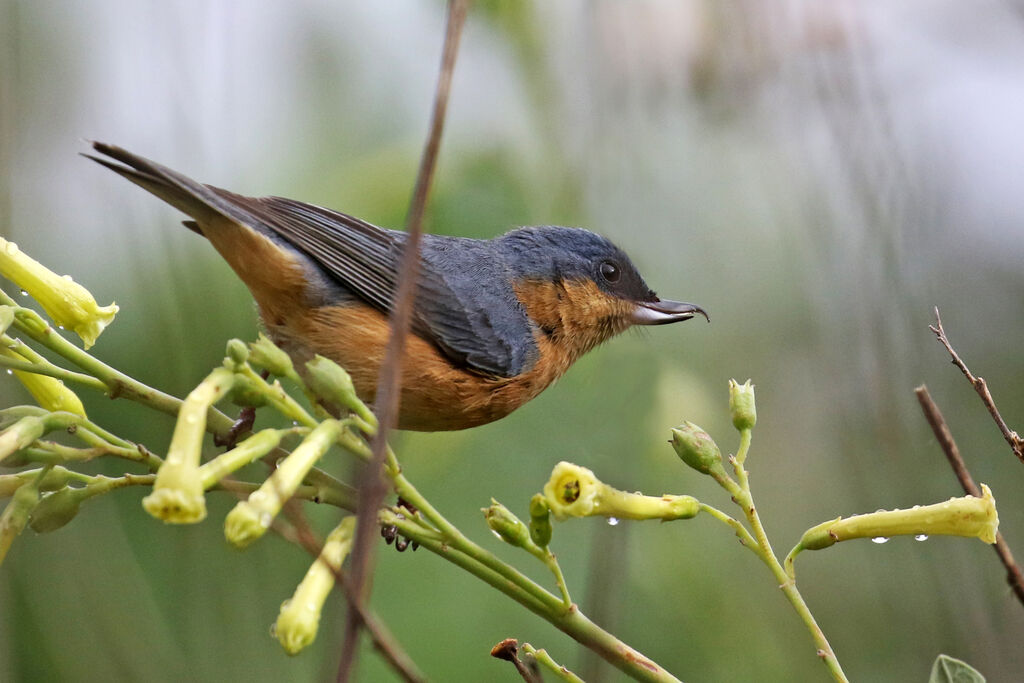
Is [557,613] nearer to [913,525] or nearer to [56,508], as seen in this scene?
[913,525]

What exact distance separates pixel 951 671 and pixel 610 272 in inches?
106

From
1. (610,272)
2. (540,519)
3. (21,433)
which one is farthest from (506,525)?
(610,272)

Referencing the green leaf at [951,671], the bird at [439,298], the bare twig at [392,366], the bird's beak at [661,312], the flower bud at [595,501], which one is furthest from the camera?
the bird's beak at [661,312]

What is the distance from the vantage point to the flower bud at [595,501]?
201 centimetres

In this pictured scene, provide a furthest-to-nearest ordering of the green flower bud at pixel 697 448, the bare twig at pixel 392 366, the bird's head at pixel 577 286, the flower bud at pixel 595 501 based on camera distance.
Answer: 1. the bird's head at pixel 577 286
2. the green flower bud at pixel 697 448
3. the flower bud at pixel 595 501
4. the bare twig at pixel 392 366

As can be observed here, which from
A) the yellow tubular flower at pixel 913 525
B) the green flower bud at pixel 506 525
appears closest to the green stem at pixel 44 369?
the green flower bud at pixel 506 525

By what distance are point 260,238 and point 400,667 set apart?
2555 millimetres

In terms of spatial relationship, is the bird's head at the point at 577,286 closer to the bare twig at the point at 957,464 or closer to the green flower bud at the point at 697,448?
the green flower bud at the point at 697,448

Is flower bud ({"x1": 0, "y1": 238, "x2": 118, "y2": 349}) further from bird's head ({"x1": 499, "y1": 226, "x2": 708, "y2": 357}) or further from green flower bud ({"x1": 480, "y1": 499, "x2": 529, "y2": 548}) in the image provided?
bird's head ({"x1": 499, "y1": 226, "x2": 708, "y2": 357})

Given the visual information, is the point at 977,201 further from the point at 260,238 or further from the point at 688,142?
the point at 260,238

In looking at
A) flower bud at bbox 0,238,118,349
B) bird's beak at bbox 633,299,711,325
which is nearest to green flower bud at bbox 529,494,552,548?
flower bud at bbox 0,238,118,349

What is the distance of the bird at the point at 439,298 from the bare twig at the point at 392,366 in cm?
191

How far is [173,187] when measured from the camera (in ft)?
9.41

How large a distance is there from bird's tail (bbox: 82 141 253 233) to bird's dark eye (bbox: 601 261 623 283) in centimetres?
161
